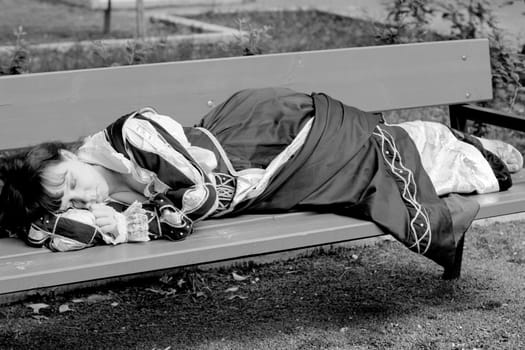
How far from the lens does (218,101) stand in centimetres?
398

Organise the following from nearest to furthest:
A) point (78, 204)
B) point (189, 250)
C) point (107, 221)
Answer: point (189, 250), point (107, 221), point (78, 204)

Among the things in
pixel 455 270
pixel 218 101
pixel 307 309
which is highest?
pixel 218 101

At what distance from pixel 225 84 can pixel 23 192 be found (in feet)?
3.94

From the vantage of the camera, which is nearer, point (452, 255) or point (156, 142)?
point (156, 142)

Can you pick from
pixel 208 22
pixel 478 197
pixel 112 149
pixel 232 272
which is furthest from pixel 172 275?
pixel 208 22

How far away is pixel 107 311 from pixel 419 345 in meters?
1.30

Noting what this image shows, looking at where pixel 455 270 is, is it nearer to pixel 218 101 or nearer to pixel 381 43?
pixel 218 101

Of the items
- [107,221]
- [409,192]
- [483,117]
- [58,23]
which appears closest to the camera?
[107,221]

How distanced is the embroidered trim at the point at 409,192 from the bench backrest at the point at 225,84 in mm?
683

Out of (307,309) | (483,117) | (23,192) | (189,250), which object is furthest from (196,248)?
(483,117)

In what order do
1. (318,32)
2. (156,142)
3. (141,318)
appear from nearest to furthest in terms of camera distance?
1. (156,142)
2. (141,318)
3. (318,32)

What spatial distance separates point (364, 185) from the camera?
3361 millimetres

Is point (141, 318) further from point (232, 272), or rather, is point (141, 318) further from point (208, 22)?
point (208, 22)

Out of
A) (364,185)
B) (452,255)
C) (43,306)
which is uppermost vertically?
(364,185)
